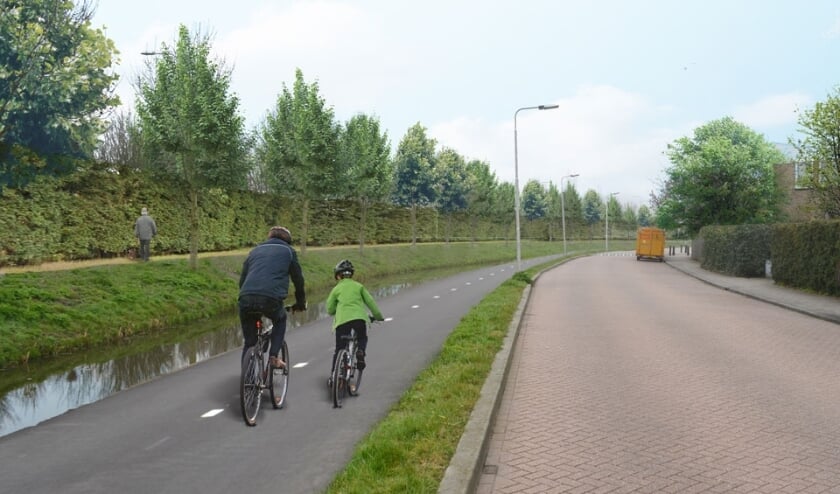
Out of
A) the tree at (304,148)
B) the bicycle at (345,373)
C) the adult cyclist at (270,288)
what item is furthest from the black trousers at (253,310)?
the tree at (304,148)

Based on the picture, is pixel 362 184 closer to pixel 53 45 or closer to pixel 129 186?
pixel 129 186

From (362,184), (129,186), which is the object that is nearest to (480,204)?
(362,184)

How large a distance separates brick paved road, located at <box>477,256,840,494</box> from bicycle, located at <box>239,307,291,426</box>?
2.48 m

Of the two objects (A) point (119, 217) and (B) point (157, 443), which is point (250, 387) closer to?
(B) point (157, 443)

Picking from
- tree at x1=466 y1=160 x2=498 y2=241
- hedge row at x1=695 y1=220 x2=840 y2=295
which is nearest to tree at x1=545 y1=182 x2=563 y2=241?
tree at x1=466 y1=160 x2=498 y2=241

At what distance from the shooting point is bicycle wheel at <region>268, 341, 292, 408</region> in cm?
725

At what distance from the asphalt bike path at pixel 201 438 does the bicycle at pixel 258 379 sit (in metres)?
0.15

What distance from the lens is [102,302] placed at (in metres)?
13.9

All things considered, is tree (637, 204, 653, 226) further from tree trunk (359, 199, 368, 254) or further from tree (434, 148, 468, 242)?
tree trunk (359, 199, 368, 254)

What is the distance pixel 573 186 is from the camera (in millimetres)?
101688

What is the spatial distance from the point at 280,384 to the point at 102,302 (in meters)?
8.21

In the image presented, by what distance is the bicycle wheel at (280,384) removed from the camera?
23.8 feet

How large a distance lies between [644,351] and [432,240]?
145 ft

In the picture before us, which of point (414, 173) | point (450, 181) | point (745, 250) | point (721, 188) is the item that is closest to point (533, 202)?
point (450, 181)
